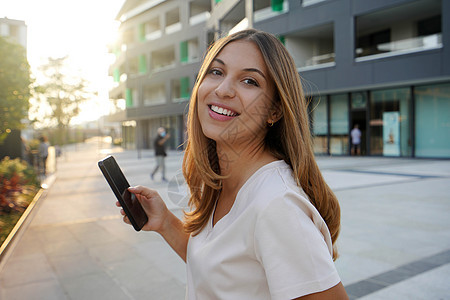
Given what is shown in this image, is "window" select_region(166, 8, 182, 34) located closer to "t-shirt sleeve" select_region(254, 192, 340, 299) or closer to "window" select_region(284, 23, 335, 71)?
"window" select_region(284, 23, 335, 71)

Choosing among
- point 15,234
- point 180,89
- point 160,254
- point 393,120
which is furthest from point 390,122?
point 180,89

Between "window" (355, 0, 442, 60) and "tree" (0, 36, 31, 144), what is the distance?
54.2 ft

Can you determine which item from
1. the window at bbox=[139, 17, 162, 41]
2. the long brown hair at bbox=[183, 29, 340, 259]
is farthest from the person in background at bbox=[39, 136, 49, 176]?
the window at bbox=[139, 17, 162, 41]

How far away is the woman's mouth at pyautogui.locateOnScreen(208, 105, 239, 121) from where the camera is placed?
1.35m

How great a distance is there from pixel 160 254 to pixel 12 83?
4.49 m

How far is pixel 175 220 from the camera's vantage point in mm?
1762

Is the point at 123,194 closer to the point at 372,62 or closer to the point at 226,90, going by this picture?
the point at 226,90

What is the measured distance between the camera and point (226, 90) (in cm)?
131

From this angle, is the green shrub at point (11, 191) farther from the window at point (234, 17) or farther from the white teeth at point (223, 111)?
the window at point (234, 17)

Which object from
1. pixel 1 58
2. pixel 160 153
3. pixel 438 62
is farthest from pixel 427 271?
pixel 438 62

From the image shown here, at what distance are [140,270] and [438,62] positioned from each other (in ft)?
55.0

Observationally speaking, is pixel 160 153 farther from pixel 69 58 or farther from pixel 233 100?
pixel 69 58

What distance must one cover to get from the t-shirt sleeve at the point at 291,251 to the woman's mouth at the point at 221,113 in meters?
0.45

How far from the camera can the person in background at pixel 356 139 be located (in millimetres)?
20344
